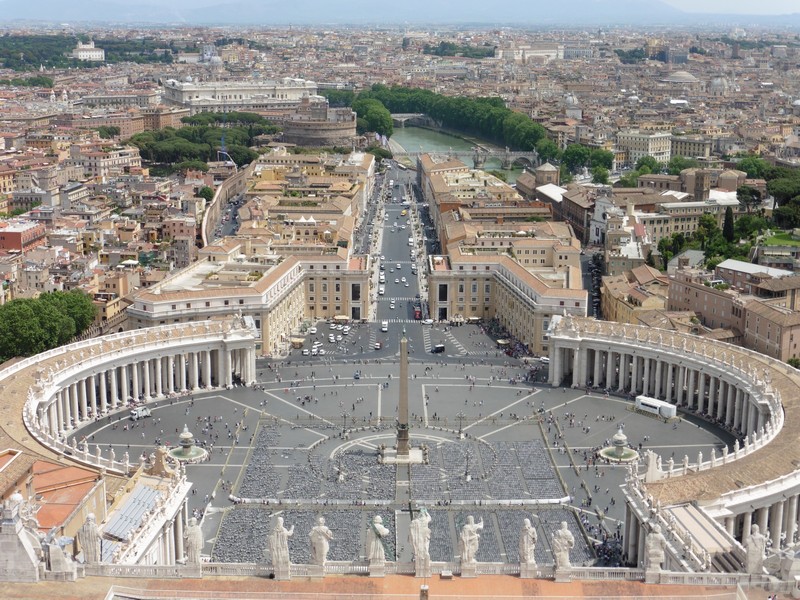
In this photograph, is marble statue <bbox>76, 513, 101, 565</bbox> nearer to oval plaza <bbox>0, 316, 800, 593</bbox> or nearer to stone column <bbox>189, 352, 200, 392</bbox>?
oval plaza <bbox>0, 316, 800, 593</bbox>

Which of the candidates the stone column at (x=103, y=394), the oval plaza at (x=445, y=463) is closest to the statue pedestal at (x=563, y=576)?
the oval plaza at (x=445, y=463)

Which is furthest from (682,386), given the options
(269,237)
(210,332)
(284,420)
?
(269,237)

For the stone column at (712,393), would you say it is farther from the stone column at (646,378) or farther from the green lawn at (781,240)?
the green lawn at (781,240)

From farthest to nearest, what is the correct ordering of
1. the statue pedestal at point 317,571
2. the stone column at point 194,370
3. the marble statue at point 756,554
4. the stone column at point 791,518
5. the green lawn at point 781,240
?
the green lawn at point 781,240 → the stone column at point 194,370 → the stone column at point 791,518 → the statue pedestal at point 317,571 → the marble statue at point 756,554

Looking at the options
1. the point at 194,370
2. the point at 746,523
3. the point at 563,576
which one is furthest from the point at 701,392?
the point at 563,576

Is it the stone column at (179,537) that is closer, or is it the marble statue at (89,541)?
the marble statue at (89,541)

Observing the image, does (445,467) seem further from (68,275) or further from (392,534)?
(68,275)
